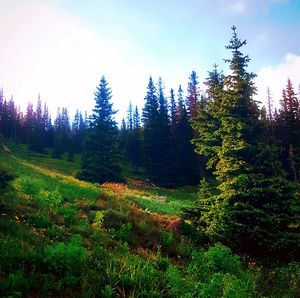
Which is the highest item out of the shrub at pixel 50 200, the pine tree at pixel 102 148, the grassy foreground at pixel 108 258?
the pine tree at pixel 102 148

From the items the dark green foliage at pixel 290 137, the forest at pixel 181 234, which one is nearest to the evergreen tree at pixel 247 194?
the forest at pixel 181 234

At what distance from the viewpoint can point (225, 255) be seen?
1196 centimetres

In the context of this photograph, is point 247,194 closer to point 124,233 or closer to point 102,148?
point 124,233

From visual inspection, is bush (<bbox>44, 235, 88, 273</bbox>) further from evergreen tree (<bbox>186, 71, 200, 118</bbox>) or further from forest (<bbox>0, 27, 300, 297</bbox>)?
evergreen tree (<bbox>186, 71, 200, 118</bbox>)

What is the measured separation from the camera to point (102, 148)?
40688mm

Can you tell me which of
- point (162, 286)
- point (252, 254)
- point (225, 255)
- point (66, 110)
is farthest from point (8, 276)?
point (66, 110)

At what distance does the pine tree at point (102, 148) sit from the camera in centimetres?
3919

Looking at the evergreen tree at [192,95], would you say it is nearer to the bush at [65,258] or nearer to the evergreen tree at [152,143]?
the evergreen tree at [152,143]

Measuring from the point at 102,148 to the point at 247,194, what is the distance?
2644cm

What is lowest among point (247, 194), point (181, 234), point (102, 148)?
point (181, 234)

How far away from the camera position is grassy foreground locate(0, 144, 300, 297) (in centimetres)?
804

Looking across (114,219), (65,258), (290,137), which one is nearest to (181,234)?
(114,219)

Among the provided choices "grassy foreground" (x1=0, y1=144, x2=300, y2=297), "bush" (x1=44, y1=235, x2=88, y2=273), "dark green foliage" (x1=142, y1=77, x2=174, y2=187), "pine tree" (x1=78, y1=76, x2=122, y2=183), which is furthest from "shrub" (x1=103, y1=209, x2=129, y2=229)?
"dark green foliage" (x1=142, y1=77, x2=174, y2=187)

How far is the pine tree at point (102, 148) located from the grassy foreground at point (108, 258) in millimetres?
21071
